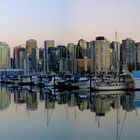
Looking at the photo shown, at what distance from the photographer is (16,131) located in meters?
21.0

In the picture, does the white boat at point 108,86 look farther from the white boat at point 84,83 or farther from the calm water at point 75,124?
the calm water at point 75,124

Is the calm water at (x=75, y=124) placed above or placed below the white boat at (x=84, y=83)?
below

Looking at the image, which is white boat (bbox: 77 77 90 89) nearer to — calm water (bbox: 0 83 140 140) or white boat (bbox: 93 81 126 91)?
white boat (bbox: 93 81 126 91)

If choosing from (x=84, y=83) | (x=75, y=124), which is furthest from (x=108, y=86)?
(x=75, y=124)

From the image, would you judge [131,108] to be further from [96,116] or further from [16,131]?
[16,131]

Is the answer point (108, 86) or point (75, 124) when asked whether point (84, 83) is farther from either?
point (75, 124)

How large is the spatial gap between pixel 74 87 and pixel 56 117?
33.5 m

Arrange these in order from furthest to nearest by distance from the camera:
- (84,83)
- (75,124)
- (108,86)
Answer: (84,83) → (108,86) → (75,124)

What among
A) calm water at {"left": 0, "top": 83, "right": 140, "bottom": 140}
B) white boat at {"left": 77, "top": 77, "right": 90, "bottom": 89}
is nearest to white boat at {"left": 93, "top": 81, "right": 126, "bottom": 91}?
white boat at {"left": 77, "top": 77, "right": 90, "bottom": 89}

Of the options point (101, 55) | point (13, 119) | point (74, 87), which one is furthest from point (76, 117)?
point (101, 55)

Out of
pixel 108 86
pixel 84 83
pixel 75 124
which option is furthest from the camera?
pixel 84 83

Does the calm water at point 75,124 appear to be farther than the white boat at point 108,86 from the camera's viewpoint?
No

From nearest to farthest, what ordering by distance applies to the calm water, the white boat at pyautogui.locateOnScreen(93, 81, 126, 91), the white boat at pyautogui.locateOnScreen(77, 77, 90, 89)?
1. the calm water
2. the white boat at pyautogui.locateOnScreen(93, 81, 126, 91)
3. the white boat at pyautogui.locateOnScreen(77, 77, 90, 89)

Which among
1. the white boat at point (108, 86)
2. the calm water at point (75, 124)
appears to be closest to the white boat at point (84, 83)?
the white boat at point (108, 86)
